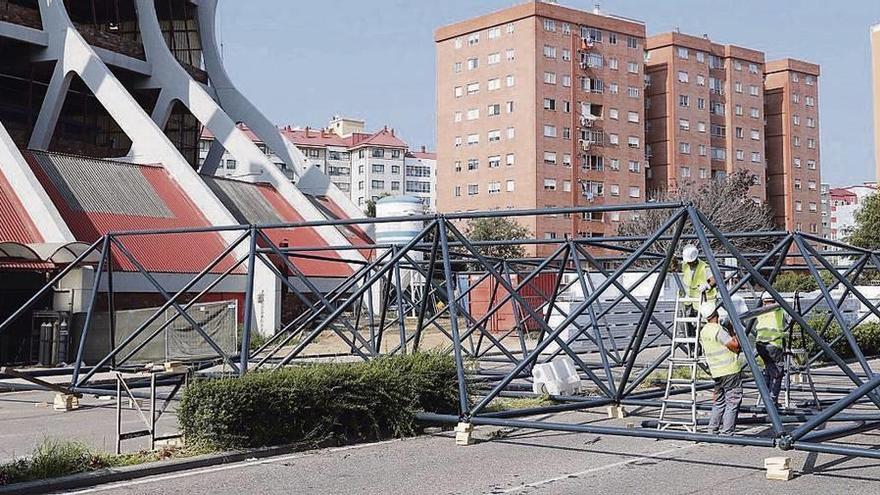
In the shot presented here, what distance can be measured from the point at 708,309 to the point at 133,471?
677 centimetres

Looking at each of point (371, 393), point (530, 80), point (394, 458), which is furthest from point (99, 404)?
point (530, 80)

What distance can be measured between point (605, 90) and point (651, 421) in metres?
70.7

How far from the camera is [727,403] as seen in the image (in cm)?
1178

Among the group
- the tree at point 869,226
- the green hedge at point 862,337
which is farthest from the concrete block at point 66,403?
the tree at point 869,226

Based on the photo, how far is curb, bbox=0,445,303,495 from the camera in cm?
966

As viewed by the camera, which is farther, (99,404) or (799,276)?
(799,276)

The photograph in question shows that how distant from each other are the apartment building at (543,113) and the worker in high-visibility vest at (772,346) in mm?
60722

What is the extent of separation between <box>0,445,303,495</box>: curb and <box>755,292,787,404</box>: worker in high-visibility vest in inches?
259

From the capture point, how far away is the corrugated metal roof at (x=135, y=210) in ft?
106

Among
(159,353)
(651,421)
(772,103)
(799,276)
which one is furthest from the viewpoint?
(772,103)

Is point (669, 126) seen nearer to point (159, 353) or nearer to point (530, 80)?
point (530, 80)

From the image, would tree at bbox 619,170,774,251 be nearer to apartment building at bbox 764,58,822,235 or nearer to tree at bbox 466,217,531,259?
tree at bbox 466,217,531,259

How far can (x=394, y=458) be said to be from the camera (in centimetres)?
1158

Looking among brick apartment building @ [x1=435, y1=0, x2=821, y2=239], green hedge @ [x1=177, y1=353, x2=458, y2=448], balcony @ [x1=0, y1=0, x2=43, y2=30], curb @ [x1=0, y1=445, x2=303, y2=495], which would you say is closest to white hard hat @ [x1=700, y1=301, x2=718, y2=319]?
green hedge @ [x1=177, y1=353, x2=458, y2=448]
